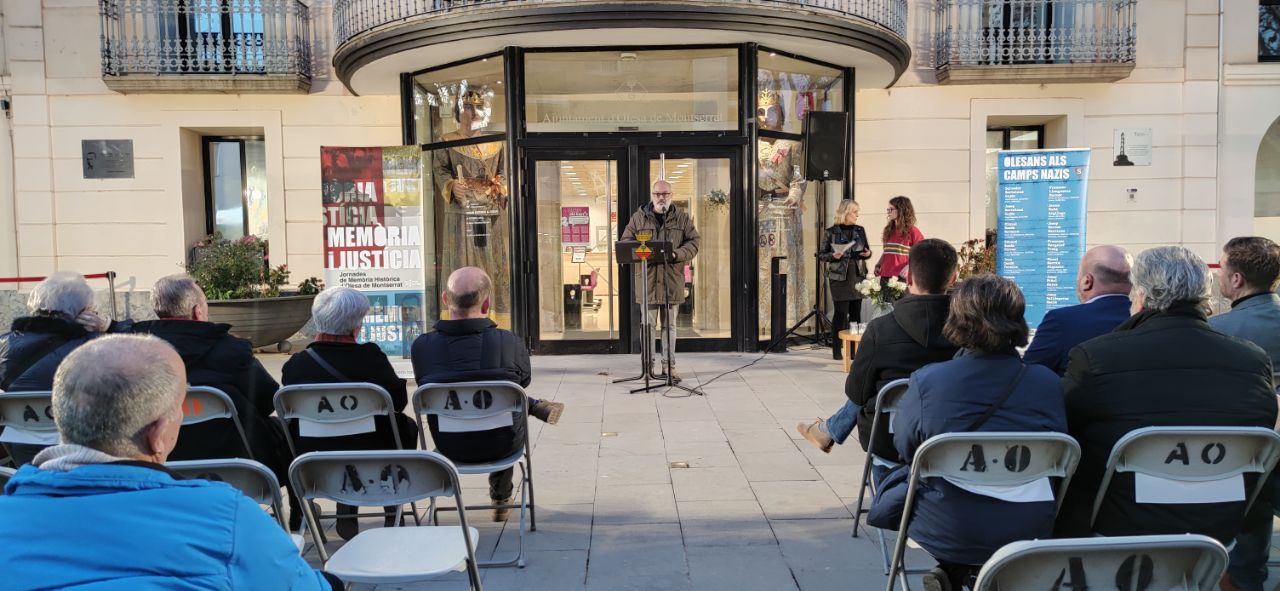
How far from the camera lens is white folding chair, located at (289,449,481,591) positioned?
7.52 feet

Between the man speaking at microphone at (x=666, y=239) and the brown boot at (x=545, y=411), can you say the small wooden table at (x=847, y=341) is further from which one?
the brown boot at (x=545, y=411)

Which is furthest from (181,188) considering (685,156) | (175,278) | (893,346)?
(893,346)

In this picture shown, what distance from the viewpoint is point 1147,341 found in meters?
2.41

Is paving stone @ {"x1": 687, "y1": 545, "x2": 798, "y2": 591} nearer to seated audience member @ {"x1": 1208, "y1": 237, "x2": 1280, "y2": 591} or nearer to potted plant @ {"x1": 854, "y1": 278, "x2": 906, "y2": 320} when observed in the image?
seated audience member @ {"x1": 1208, "y1": 237, "x2": 1280, "y2": 591}

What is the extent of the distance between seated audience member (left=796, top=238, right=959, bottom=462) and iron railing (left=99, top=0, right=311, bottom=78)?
931cm

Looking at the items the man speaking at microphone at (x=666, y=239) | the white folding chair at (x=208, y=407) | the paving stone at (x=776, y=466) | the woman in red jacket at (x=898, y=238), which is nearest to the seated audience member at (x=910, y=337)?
the paving stone at (x=776, y=466)

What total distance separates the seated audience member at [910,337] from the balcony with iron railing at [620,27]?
525cm

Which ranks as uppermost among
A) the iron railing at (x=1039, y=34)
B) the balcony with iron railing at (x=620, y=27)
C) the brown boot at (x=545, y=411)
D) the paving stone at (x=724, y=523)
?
the iron railing at (x=1039, y=34)

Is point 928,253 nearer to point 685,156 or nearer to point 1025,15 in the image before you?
point 685,156

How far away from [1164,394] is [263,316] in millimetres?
8654

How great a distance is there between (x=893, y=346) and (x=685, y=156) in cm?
595

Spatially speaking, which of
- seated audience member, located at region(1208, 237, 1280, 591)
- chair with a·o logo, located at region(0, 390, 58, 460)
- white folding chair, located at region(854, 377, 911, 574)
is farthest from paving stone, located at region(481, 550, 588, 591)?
seated audience member, located at region(1208, 237, 1280, 591)

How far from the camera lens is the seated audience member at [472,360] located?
136 inches

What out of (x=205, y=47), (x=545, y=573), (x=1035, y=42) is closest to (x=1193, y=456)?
(x=545, y=573)
